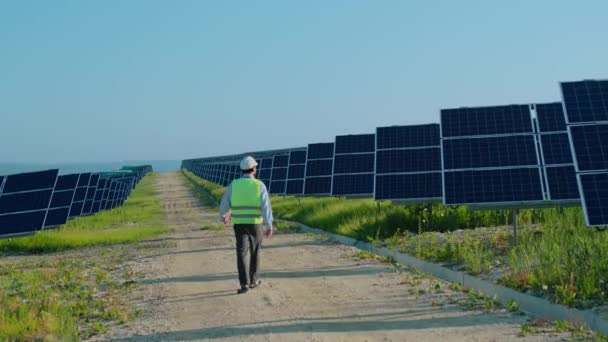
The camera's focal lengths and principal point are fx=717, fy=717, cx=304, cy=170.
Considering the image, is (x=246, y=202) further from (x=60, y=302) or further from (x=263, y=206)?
(x=60, y=302)

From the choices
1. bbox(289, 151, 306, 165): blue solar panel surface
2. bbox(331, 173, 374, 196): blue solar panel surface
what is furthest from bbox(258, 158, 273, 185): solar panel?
bbox(331, 173, 374, 196): blue solar panel surface

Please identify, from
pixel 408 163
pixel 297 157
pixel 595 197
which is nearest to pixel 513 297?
pixel 595 197

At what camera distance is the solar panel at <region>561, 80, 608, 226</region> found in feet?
35.8

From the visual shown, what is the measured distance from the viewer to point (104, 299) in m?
11.8

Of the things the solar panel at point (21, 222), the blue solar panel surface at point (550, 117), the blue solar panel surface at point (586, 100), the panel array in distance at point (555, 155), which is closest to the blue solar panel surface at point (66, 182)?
the solar panel at point (21, 222)

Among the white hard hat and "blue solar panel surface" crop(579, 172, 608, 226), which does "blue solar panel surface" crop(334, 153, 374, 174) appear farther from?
"blue solar panel surface" crop(579, 172, 608, 226)

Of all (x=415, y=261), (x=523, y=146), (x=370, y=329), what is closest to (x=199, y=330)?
(x=370, y=329)

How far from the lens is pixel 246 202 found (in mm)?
12047

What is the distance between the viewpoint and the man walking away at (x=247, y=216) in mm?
11930

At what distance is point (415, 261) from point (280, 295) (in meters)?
3.66

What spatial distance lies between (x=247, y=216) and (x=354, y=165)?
17.2 meters

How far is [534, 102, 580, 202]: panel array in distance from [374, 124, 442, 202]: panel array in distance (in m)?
3.31

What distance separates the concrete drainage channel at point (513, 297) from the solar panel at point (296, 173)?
20024mm

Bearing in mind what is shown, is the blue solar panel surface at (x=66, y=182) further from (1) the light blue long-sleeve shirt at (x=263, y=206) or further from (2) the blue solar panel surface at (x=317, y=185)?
(1) the light blue long-sleeve shirt at (x=263, y=206)
